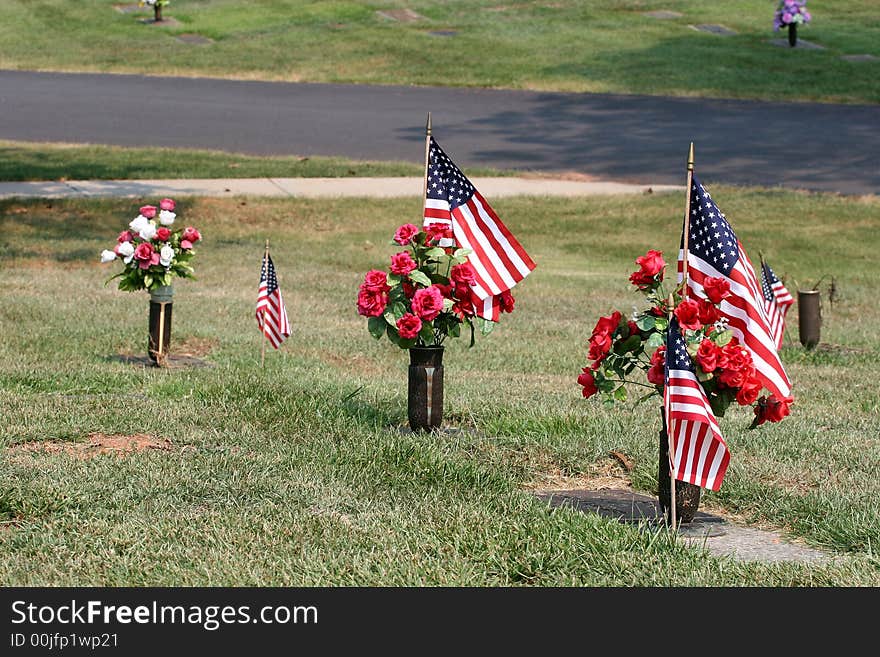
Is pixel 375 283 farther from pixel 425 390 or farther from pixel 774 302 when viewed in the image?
pixel 774 302

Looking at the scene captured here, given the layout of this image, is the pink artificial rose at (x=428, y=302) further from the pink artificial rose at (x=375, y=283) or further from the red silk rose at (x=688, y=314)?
the red silk rose at (x=688, y=314)

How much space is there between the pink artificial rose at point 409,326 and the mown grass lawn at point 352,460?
1.74 feet

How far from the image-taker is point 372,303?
668cm

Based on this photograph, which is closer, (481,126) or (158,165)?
(158,165)

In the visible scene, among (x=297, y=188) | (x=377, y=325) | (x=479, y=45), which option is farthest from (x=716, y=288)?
(x=479, y=45)

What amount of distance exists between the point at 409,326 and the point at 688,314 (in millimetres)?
1749

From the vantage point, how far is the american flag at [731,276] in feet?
17.3

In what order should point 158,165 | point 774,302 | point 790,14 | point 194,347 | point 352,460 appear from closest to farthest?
point 352,460, point 194,347, point 774,302, point 158,165, point 790,14

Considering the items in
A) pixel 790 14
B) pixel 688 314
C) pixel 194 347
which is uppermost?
pixel 790 14

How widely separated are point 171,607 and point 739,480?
299 centimetres

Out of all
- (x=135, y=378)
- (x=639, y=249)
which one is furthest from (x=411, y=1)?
(x=135, y=378)

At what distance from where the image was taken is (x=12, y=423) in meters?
6.77

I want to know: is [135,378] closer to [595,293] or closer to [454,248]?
[454,248]

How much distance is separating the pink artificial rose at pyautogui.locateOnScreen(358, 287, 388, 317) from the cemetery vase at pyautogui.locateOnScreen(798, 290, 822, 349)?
Result: 5.39m
